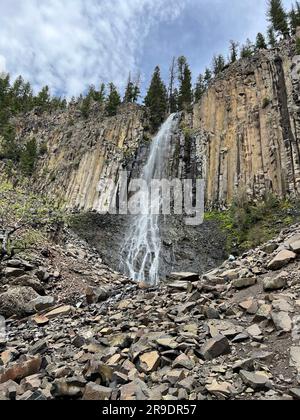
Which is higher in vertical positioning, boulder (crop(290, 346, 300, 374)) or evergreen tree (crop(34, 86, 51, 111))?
evergreen tree (crop(34, 86, 51, 111))

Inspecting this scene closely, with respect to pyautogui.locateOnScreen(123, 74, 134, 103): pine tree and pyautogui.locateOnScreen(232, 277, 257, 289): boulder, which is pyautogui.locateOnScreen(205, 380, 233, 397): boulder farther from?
pyautogui.locateOnScreen(123, 74, 134, 103): pine tree

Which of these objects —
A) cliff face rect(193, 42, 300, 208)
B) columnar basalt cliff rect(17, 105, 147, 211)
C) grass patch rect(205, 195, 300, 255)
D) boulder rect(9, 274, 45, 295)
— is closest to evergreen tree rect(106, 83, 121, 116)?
columnar basalt cliff rect(17, 105, 147, 211)

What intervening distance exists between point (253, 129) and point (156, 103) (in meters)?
19.3

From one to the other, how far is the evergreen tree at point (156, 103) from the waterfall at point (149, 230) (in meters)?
1.63

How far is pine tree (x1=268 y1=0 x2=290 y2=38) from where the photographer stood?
161 feet

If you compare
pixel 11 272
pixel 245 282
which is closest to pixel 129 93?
pixel 11 272

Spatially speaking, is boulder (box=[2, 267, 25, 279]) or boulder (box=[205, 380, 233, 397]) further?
boulder (box=[2, 267, 25, 279])

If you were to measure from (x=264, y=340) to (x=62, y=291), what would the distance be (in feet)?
32.1

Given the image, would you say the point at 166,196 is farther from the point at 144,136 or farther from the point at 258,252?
the point at 258,252

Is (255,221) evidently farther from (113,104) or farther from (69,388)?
(113,104)

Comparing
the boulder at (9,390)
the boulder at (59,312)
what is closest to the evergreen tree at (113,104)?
the boulder at (59,312)

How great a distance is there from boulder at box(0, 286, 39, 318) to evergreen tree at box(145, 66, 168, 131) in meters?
36.8

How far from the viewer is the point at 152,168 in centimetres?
3925

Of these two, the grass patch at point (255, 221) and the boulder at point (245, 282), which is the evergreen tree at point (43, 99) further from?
the boulder at point (245, 282)
